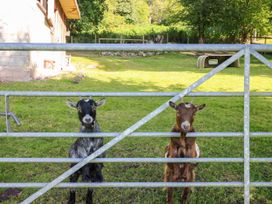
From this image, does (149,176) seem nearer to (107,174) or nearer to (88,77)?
(107,174)

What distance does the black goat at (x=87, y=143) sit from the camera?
174 inches

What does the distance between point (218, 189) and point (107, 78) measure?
11.8m

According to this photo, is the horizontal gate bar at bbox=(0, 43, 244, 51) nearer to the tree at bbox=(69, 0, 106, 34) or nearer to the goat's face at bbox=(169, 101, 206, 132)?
the goat's face at bbox=(169, 101, 206, 132)

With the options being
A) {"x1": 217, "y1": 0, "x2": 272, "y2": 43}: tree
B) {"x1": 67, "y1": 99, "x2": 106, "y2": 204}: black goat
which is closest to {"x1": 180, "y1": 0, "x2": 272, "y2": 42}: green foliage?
{"x1": 217, "y1": 0, "x2": 272, "y2": 43}: tree

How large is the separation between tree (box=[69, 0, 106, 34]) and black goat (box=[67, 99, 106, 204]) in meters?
36.8

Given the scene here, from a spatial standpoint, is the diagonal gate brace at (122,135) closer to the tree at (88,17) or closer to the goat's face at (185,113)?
the goat's face at (185,113)

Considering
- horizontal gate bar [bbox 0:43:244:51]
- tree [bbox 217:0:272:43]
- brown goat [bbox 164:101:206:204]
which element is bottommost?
brown goat [bbox 164:101:206:204]

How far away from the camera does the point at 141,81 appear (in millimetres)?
15492

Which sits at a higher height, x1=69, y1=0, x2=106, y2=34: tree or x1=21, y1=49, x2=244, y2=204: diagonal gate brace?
x1=69, y1=0, x2=106, y2=34: tree

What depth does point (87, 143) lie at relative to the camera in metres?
4.61

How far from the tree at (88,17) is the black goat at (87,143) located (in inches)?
1450

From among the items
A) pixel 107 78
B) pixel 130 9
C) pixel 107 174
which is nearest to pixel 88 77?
pixel 107 78

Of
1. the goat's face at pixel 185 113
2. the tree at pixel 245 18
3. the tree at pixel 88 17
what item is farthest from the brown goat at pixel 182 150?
the tree at pixel 88 17

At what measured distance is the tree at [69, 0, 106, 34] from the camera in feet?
132
